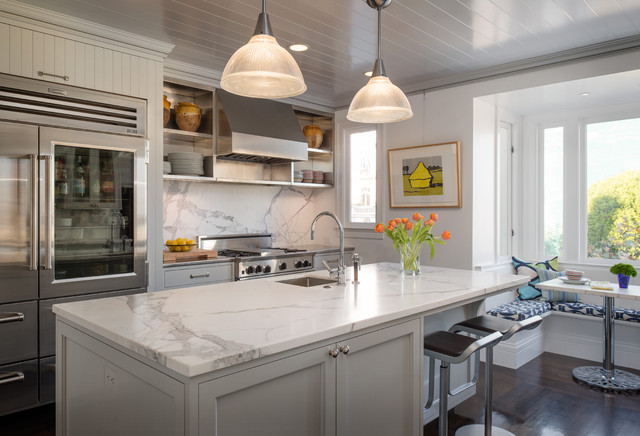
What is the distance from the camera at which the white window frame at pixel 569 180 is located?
4.44 metres

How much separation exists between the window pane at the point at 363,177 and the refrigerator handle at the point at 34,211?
3116mm

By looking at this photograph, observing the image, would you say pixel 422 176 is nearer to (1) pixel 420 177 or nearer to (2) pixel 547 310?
(1) pixel 420 177

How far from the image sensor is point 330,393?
160 centimetres

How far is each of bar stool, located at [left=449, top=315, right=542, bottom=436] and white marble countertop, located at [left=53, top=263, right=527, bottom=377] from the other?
176 mm

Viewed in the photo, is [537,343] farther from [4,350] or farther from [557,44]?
[4,350]

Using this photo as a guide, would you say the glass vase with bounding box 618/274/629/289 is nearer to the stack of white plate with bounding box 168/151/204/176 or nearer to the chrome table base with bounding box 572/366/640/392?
the chrome table base with bounding box 572/366/640/392

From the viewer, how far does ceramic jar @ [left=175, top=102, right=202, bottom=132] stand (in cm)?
387

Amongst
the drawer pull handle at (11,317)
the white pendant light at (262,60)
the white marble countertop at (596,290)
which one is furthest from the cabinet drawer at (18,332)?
the white marble countertop at (596,290)

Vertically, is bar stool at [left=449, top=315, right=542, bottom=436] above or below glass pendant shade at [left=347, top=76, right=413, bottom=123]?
below

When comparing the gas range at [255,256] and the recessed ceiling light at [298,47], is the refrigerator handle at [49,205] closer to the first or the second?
the gas range at [255,256]

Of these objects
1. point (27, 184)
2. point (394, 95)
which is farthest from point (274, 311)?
point (27, 184)

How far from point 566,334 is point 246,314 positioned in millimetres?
3563

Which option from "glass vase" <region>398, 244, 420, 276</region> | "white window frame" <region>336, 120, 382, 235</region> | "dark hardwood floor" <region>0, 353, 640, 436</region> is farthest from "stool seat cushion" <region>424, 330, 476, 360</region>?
"white window frame" <region>336, 120, 382, 235</region>

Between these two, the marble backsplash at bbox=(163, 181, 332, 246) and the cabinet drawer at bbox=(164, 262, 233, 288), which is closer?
the cabinet drawer at bbox=(164, 262, 233, 288)
